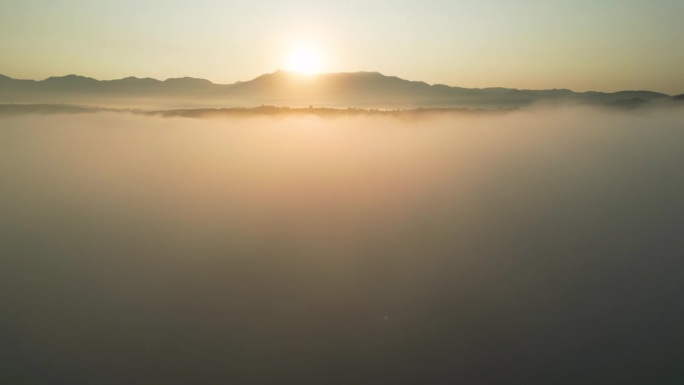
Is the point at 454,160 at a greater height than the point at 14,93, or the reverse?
the point at 14,93

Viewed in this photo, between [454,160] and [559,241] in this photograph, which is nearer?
[559,241]

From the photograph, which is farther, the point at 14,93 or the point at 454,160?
the point at 454,160

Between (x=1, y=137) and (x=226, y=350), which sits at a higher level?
(x=1, y=137)

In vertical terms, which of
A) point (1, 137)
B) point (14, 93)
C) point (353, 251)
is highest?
point (14, 93)

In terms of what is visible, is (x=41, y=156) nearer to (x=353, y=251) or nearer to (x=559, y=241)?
(x=353, y=251)

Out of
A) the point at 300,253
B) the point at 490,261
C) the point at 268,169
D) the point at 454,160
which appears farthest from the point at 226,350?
the point at 454,160

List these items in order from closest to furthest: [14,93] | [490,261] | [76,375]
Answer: [76,375], [490,261], [14,93]

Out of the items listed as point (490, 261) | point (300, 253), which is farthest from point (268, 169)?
point (490, 261)

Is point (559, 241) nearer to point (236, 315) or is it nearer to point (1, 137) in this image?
point (236, 315)

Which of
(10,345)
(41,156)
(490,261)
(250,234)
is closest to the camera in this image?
(10,345)
